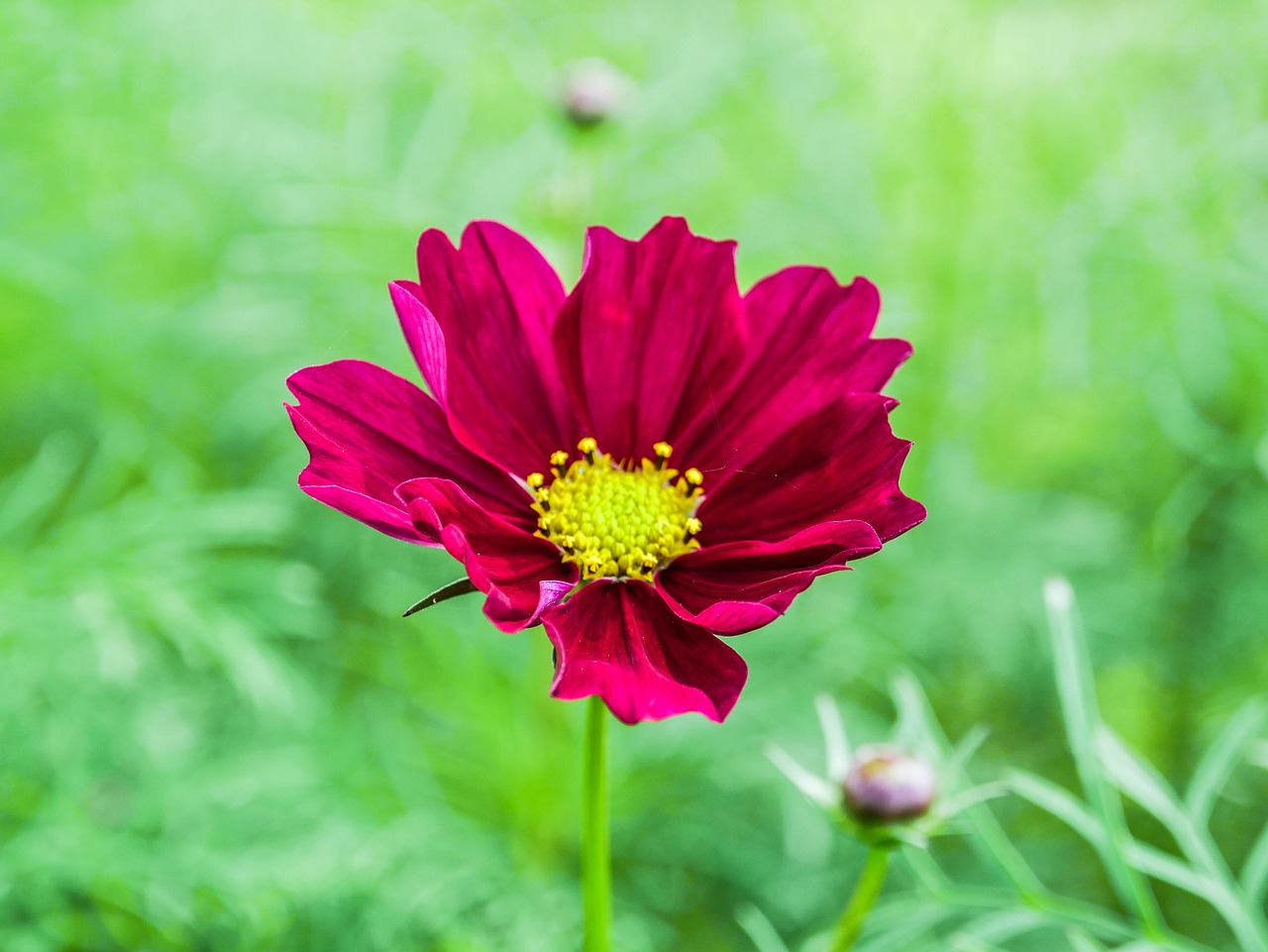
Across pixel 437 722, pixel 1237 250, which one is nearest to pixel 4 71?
pixel 437 722

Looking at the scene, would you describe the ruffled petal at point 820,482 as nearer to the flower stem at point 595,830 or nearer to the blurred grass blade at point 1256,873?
the flower stem at point 595,830

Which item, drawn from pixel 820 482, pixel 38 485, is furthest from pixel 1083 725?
pixel 38 485

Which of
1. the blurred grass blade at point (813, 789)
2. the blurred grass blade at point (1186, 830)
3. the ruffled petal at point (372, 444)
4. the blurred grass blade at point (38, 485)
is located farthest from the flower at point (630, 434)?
the blurred grass blade at point (38, 485)

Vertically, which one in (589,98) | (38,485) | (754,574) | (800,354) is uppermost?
(589,98)

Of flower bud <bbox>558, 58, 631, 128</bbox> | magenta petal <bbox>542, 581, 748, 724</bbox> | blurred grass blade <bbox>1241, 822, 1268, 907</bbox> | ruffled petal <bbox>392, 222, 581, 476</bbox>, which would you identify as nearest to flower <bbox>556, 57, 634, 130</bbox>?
flower bud <bbox>558, 58, 631, 128</bbox>

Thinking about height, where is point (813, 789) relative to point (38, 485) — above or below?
below

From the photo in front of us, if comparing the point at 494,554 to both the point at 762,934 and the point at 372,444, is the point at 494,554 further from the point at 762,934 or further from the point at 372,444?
the point at 762,934

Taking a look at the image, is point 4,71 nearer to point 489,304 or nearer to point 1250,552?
point 489,304

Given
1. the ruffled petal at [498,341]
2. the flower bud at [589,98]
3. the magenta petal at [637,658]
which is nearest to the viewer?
the magenta petal at [637,658]
